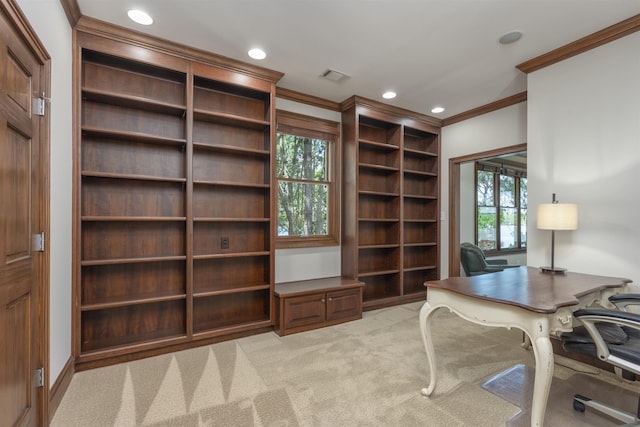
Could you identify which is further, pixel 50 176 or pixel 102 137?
pixel 102 137

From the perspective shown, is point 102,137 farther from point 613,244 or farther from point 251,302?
point 613,244

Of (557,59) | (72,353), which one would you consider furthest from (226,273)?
(557,59)

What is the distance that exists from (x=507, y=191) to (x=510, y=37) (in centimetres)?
478

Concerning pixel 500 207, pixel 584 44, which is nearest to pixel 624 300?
pixel 584 44

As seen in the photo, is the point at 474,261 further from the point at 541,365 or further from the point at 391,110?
the point at 541,365

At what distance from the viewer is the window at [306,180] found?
3.74 m

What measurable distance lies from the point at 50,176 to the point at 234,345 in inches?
78.8

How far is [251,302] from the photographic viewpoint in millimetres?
3334

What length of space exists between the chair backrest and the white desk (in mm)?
2225

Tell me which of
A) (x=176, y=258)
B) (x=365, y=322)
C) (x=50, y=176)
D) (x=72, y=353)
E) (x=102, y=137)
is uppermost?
(x=102, y=137)

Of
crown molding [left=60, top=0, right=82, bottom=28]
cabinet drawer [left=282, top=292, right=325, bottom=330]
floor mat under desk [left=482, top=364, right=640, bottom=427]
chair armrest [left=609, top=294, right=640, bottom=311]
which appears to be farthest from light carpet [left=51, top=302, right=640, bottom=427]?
crown molding [left=60, top=0, right=82, bottom=28]

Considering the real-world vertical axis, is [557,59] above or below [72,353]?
above

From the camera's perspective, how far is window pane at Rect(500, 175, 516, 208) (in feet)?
20.9

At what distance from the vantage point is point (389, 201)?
4457mm
